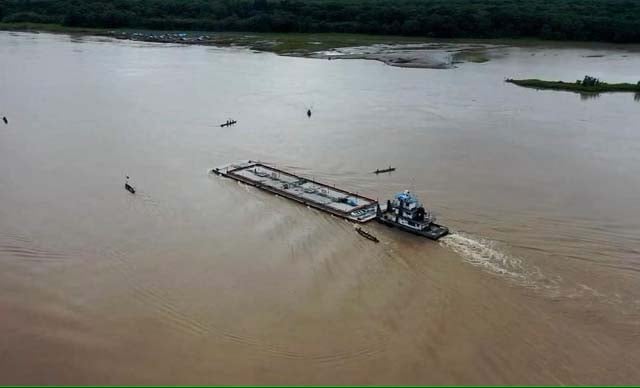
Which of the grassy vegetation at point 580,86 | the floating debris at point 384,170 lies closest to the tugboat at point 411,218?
the floating debris at point 384,170

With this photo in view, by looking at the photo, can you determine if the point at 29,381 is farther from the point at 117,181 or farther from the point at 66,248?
the point at 117,181

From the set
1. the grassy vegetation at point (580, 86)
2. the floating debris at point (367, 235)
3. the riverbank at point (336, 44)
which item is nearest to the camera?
the floating debris at point (367, 235)

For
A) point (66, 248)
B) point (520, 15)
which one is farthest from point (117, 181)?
point (520, 15)

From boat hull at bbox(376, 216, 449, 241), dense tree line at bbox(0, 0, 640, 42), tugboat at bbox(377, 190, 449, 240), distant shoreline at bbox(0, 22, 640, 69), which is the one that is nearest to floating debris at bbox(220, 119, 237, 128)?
tugboat at bbox(377, 190, 449, 240)

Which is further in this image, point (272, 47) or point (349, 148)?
point (272, 47)

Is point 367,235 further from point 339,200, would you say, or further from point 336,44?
point 336,44

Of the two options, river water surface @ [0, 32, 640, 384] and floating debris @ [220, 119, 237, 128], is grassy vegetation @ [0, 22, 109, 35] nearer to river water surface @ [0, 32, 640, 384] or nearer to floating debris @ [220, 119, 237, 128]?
river water surface @ [0, 32, 640, 384]

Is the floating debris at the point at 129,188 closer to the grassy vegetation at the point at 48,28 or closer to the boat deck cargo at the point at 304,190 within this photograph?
the boat deck cargo at the point at 304,190

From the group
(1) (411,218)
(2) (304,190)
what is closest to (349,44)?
(2) (304,190)
